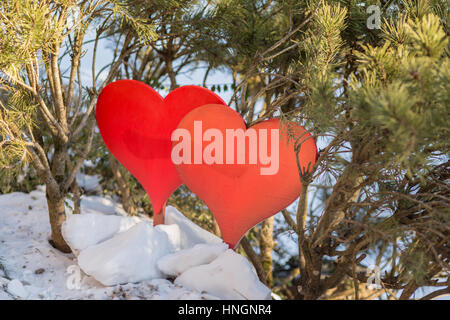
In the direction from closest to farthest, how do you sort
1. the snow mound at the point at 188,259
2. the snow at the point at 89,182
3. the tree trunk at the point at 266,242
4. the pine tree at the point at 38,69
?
1. the pine tree at the point at 38,69
2. the snow mound at the point at 188,259
3. the tree trunk at the point at 266,242
4. the snow at the point at 89,182

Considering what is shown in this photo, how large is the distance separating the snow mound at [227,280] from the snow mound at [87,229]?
24 cm

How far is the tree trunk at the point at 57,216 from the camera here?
3.76ft

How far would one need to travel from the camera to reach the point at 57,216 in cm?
115

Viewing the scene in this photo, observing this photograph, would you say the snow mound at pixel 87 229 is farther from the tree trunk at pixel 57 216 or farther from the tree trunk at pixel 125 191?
the tree trunk at pixel 125 191

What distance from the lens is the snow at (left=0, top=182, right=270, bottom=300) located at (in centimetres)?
89

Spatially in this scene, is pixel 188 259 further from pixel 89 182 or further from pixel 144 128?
pixel 89 182

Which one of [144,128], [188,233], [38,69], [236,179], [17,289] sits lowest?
[17,289]

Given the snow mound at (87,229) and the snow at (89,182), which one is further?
the snow at (89,182)

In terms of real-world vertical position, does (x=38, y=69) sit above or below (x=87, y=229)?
above

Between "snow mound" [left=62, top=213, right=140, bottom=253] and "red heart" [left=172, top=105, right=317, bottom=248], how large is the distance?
0.21m

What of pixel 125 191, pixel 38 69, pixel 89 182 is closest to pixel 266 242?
pixel 125 191

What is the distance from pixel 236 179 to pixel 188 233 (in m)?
0.22

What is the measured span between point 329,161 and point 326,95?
191 millimetres

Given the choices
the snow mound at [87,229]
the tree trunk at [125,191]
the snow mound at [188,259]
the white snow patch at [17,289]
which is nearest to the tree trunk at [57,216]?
the snow mound at [87,229]
